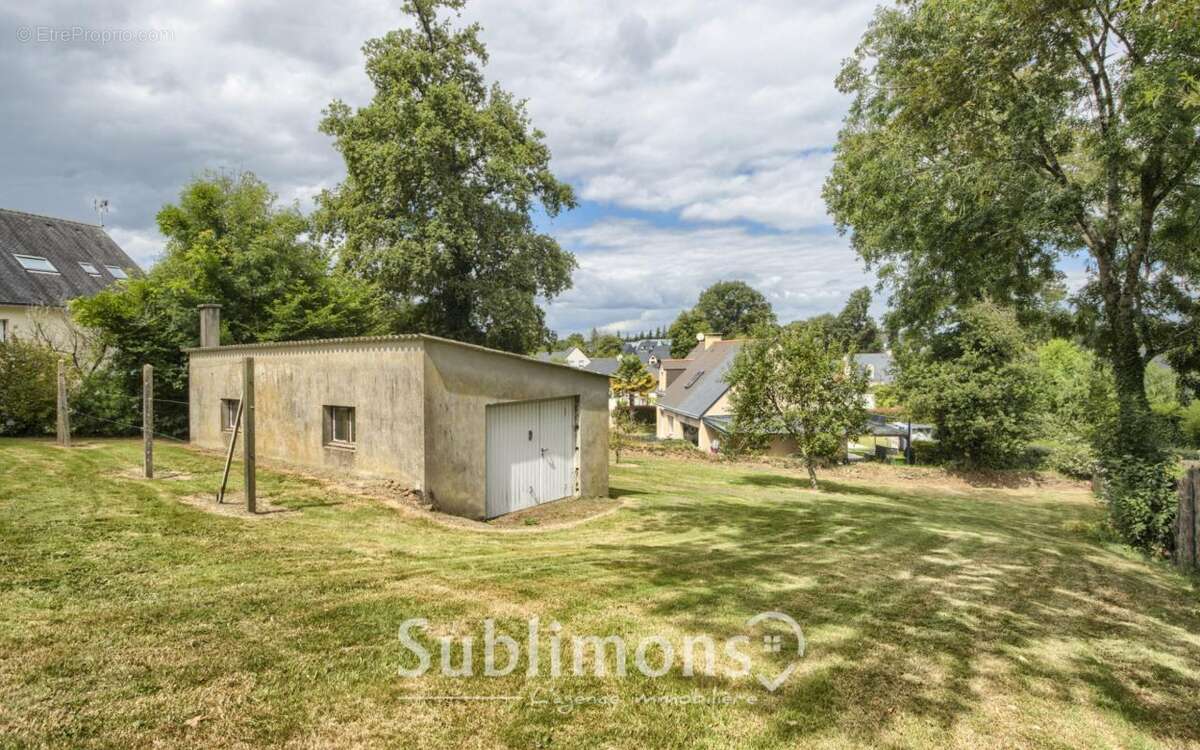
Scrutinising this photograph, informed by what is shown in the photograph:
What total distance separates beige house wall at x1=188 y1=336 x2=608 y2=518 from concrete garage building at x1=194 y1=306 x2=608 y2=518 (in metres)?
0.02

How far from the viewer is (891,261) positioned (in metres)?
17.4

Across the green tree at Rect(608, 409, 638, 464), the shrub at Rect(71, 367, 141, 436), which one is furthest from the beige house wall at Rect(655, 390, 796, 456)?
the shrub at Rect(71, 367, 141, 436)

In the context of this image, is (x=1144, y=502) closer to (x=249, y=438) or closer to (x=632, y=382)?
(x=249, y=438)

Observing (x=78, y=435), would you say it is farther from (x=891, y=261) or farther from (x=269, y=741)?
(x=891, y=261)

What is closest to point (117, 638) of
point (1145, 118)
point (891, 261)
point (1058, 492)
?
point (1145, 118)

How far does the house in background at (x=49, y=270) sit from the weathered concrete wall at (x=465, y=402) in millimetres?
17876

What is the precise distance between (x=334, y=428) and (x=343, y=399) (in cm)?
93

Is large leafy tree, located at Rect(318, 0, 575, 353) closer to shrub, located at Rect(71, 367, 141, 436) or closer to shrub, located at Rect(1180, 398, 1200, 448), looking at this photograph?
shrub, located at Rect(71, 367, 141, 436)

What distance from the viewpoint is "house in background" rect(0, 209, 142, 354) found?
875 inches

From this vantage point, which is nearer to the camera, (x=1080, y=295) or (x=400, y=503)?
(x=400, y=503)

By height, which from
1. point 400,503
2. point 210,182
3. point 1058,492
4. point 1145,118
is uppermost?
point 210,182

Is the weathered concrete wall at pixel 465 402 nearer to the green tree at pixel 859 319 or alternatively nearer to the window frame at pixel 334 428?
the window frame at pixel 334 428

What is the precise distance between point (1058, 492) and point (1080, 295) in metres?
12.4

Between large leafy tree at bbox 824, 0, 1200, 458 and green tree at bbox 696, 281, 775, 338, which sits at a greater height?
green tree at bbox 696, 281, 775, 338
